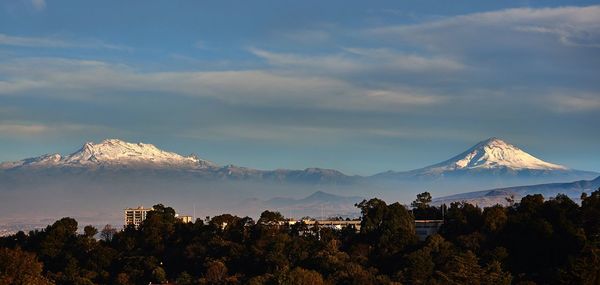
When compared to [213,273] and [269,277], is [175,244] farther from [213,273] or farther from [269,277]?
[269,277]

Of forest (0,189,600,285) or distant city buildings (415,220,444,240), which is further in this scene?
distant city buildings (415,220,444,240)

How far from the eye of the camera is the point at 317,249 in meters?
104

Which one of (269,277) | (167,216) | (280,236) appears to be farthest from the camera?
(167,216)

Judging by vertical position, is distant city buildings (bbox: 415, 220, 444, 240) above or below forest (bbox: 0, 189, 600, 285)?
above

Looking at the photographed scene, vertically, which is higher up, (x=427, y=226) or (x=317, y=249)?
(x=427, y=226)

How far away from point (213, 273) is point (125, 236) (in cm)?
2280

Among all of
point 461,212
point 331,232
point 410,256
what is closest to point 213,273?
point 410,256

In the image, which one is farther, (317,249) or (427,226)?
(427,226)

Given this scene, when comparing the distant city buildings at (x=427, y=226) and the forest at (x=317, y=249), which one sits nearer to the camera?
the forest at (x=317, y=249)

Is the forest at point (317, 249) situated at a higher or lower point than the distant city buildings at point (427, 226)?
lower

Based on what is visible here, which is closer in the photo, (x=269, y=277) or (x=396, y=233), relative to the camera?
(x=269, y=277)

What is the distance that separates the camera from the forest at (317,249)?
88.8 meters

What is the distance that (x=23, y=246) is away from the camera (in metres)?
116

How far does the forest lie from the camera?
88812 millimetres
